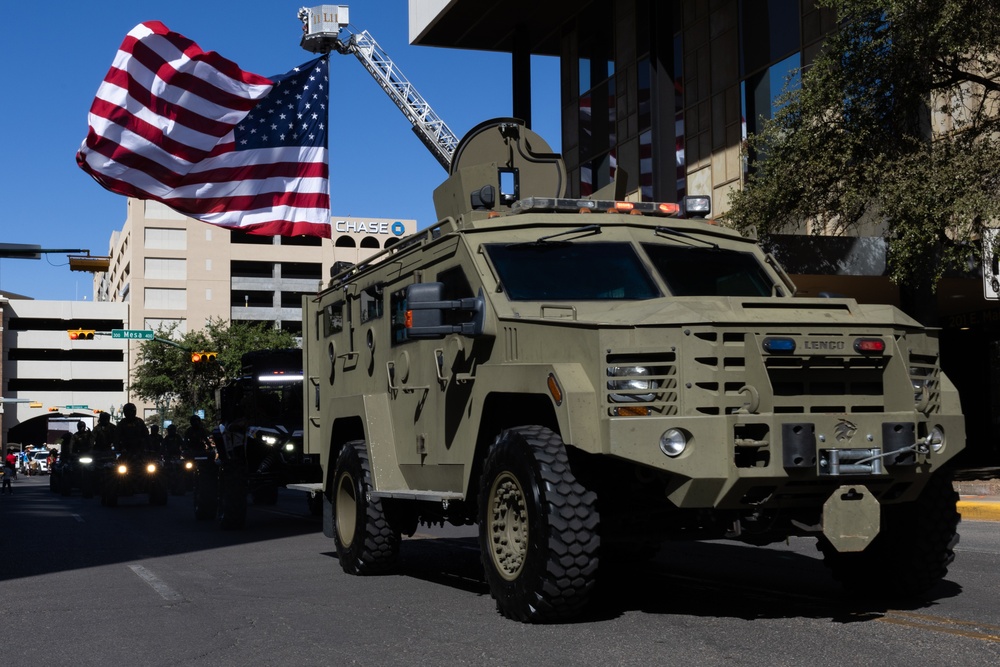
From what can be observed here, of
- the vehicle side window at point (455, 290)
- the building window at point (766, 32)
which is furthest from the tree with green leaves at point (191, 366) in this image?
the vehicle side window at point (455, 290)

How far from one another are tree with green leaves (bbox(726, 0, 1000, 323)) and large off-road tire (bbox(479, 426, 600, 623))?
550 inches

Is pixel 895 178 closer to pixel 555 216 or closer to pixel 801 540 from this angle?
pixel 801 540

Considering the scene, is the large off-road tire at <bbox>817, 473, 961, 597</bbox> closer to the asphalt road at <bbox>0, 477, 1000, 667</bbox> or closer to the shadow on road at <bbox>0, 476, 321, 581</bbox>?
the asphalt road at <bbox>0, 477, 1000, 667</bbox>

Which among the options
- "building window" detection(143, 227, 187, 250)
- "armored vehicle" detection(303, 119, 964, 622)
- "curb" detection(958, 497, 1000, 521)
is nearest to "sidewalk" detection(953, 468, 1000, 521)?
"curb" detection(958, 497, 1000, 521)

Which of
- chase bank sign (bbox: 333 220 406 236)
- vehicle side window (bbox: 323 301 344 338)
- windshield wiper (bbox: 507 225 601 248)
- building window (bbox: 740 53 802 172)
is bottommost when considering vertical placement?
vehicle side window (bbox: 323 301 344 338)

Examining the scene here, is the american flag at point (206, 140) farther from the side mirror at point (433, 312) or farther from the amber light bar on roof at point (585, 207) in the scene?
the side mirror at point (433, 312)

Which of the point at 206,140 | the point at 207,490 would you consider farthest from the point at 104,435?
the point at 206,140

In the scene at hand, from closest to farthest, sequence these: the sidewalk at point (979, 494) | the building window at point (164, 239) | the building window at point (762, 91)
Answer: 1. the sidewalk at point (979, 494)
2. the building window at point (762, 91)
3. the building window at point (164, 239)

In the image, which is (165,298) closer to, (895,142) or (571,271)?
(895,142)

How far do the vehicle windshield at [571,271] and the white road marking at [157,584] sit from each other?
356cm

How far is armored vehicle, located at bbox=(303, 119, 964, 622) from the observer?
7.29 meters

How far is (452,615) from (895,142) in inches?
625

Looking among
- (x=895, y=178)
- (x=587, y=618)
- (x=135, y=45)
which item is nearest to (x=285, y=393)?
(x=135, y=45)

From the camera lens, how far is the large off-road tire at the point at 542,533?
7.45 metres
